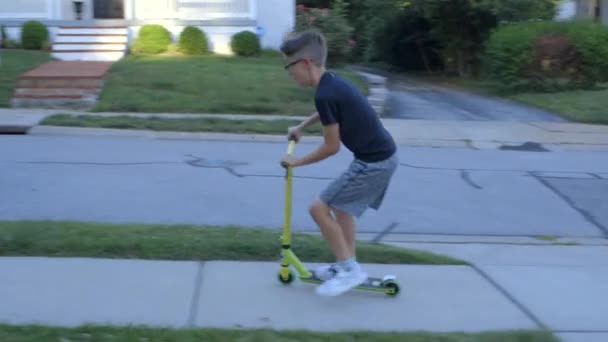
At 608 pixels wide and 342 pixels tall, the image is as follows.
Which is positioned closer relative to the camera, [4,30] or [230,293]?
[230,293]

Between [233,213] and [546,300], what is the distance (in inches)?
145

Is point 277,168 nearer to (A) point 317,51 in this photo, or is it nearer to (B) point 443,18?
(A) point 317,51

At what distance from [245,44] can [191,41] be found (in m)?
1.40

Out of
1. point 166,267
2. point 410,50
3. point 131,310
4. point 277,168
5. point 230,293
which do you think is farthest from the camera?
point 410,50

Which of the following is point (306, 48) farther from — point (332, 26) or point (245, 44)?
point (245, 44)

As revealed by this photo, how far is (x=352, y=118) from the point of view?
5324mm

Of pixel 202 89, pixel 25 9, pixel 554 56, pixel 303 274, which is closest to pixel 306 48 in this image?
pixel 303 274

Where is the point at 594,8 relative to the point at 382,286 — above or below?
above

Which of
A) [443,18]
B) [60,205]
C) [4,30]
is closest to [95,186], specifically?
[60,205]

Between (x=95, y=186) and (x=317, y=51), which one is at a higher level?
(x=317, y=51)

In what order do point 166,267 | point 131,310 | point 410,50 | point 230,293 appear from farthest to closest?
point 410,50, point 166,267, point 230,293, point 131,310

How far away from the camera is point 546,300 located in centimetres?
583

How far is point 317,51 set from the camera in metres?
5.34

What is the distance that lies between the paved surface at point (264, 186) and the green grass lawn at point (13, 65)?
12.1 feet
